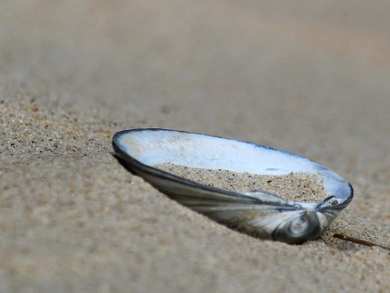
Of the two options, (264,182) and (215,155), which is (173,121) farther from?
(264,182)

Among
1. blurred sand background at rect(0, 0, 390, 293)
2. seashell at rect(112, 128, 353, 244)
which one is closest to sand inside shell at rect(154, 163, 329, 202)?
seashell at rect(112, 128, 353, 244)

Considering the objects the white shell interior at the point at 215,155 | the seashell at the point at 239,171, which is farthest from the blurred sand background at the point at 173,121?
the white shell interior at the point at 215,155

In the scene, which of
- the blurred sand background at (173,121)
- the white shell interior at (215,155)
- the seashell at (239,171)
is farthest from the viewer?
the white shell interior at (215,155)

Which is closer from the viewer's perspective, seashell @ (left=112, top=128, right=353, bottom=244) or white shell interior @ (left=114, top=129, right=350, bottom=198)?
seashell @ (left=112, top=128, right=353, bottom=244)

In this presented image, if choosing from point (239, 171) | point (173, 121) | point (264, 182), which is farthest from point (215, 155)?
point (173, 121)

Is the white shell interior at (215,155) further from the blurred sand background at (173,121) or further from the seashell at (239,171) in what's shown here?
the blurred sand background at (173,121)

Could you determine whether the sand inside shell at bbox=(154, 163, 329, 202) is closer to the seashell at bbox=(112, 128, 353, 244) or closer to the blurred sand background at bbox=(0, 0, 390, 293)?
the seashell at bbox=(112, 128, 353, 244)

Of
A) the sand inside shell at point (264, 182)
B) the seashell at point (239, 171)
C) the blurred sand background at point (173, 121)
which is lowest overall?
the blurred sand background at point (173, 121)
